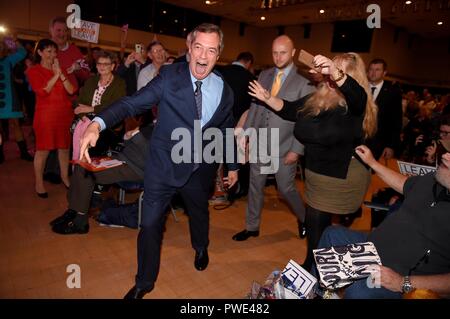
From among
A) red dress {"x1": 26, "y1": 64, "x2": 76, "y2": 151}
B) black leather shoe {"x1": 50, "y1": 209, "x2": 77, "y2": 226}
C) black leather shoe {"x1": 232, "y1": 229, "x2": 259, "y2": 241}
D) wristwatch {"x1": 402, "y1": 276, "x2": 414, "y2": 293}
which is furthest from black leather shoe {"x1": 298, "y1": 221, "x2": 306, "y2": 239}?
red dress {"x1": 26, "y1": 64, "x2": 76, "y2": 151}

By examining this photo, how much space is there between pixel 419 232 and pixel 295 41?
603 inches

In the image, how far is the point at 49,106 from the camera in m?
3.75

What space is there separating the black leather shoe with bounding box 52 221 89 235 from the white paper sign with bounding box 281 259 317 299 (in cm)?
214

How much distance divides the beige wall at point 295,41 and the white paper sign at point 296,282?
37.0 feet

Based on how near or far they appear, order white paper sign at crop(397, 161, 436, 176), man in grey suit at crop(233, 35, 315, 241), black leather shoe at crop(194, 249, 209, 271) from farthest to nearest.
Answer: man in grey suit at crop(233, 35, 315, 241), black leather shoe at crop(194, 249, 209, 271), white paper sign at crop(397, 161, 436, 176)

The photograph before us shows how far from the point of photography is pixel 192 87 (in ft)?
6.77

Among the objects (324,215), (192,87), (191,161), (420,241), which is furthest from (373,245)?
(192,87)

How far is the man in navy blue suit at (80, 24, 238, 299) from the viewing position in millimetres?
2037

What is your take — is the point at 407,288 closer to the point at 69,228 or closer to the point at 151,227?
the point at 151,227

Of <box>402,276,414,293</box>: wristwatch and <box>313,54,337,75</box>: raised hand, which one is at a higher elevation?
<box>313,54,337,75</box>: raised hand

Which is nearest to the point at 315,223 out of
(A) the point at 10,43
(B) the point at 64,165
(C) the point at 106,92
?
(C) the point at 106,92

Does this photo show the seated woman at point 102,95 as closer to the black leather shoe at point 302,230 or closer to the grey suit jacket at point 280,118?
the grey suit jacket at point 280,118

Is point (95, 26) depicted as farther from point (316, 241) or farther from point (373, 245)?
point (373, 245)

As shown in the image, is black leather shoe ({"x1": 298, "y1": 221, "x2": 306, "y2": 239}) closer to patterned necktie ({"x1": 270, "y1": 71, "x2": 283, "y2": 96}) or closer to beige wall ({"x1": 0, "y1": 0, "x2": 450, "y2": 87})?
Result: patterned necktie ({"x1": 270, "y1": 71, "x2": 283, "y2": 96})
